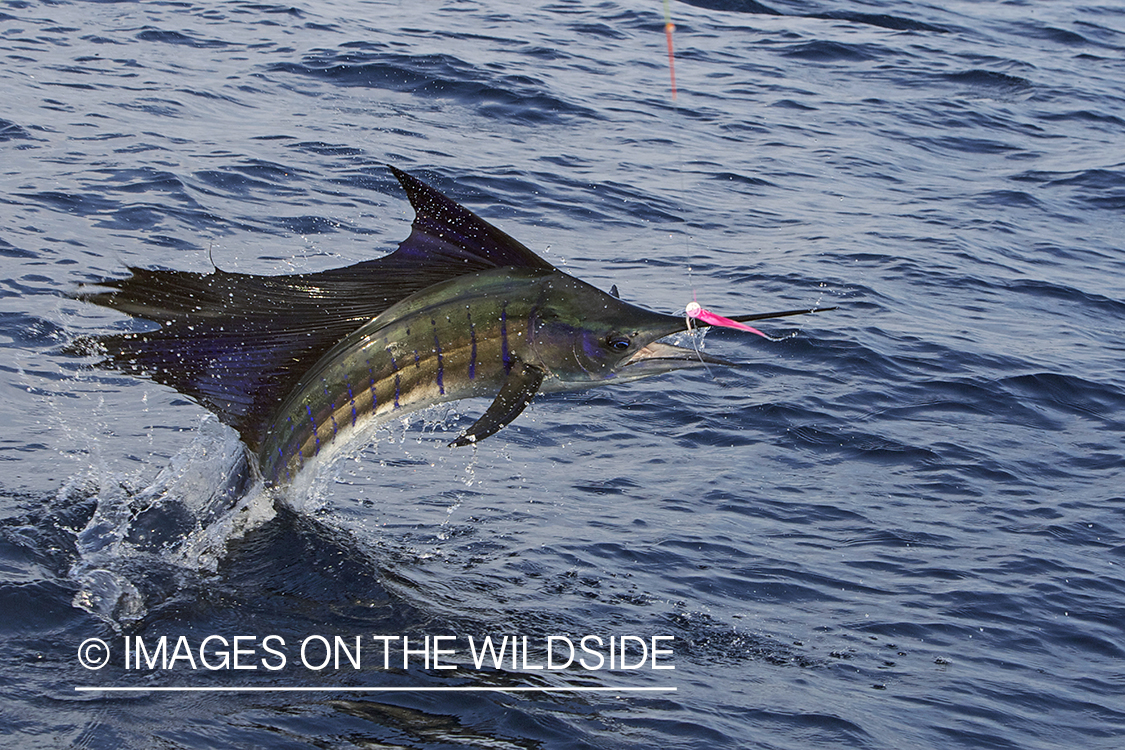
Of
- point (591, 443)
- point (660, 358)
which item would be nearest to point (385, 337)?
point (660, 358)

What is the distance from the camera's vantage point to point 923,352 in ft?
33.7

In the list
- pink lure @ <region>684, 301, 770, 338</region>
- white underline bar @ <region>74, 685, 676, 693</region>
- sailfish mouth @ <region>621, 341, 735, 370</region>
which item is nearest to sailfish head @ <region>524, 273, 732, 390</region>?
sailfish mouth @ <region>621, 341, 735, 370</region>

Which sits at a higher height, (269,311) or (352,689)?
(269,311)

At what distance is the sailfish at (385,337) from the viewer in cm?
529

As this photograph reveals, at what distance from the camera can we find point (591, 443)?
8336 mm

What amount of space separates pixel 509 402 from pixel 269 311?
1.22m

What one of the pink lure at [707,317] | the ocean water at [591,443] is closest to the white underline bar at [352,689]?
the ocean water at [591,443]

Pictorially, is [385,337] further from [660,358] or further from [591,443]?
[591,443]

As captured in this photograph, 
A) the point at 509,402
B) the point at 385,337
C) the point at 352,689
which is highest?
the point at 385,337

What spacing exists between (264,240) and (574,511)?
475cm

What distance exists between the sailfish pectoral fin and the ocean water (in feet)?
3.78

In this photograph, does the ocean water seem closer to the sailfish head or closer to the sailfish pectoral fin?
the sailfish pectoral fin

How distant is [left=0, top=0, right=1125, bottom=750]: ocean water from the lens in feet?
18.2

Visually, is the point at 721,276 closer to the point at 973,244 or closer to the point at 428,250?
the point at 973,244
